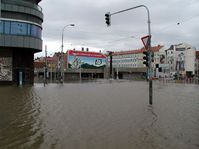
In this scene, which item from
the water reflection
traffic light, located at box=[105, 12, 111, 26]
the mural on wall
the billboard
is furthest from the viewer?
the billboard

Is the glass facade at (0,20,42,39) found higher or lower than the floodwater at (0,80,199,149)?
higher

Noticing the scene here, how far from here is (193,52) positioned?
142375 millimetres

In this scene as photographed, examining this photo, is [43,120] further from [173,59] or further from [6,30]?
[173,59]

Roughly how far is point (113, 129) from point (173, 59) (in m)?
141

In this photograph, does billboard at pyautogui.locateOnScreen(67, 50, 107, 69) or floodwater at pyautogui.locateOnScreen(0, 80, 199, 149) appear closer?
floodwater at pyautogui.locateOnScreen(0, 80, 199, 149)

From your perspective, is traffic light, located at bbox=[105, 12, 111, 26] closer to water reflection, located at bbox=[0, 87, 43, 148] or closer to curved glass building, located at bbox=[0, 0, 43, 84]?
water reflection, located at bbox=[0, 87, 43, 148]

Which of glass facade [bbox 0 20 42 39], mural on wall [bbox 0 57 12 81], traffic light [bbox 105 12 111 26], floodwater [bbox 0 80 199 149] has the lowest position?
floodwater [bbox 0 80 199 149]

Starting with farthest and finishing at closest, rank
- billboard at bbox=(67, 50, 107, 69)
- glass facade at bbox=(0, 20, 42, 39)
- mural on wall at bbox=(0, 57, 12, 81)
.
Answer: billboard at bbox=(67, 50, 107, 69) < mural on wall at bbox=(0, 57, 12, 81) < glass facade at bbox=(0, 20, 42, 39)

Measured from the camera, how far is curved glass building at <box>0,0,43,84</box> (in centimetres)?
4081

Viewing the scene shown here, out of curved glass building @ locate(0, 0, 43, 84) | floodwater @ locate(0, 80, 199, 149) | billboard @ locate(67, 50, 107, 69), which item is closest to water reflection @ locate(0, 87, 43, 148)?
floodwater @ locate(0, 80, 199, 149)

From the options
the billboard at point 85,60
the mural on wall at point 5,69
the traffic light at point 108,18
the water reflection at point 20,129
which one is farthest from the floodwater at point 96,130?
the billboard at point 85,60

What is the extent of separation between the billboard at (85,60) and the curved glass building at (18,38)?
3578 inches

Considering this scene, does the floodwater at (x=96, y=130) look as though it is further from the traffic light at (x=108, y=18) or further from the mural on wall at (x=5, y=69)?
the mural on wall at (x=5, y=69)

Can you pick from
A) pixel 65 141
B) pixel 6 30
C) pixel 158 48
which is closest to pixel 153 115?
pixel 65 141
